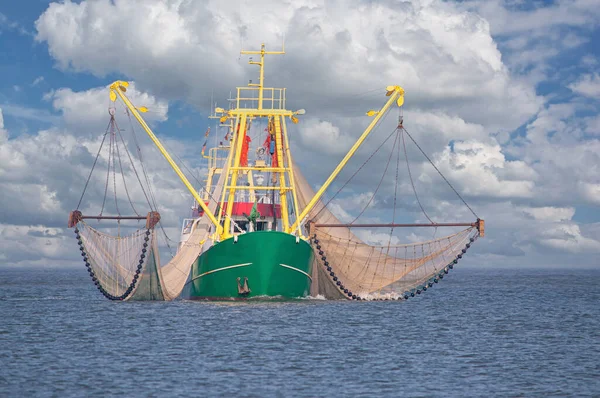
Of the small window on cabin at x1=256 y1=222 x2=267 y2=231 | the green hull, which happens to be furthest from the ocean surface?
the small window on cabin at x1=256 y1=222 x2=267 y2=231

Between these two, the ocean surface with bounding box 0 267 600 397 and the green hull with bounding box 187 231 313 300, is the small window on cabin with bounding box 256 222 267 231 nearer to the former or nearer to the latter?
the ocean surface with bounding box 0 267 600 397

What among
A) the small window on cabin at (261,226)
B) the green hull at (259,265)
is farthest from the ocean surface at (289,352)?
the small window on cabin at (261,226)

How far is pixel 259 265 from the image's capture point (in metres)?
47.4

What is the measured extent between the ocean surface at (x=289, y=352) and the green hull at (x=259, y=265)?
93cm

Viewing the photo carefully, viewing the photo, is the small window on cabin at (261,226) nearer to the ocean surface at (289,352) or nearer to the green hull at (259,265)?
the ocean surface at (289,352)

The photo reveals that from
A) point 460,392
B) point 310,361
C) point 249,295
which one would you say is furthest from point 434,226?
point 460,392

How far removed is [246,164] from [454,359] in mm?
29117

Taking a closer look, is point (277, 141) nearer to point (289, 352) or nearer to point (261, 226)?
point (261, 226)

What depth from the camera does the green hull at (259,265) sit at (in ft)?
155

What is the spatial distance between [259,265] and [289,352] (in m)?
14.5

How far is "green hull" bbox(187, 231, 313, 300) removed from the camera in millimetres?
47219

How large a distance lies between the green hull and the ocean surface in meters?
0.93

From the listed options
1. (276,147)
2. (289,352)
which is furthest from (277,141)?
(289,352)

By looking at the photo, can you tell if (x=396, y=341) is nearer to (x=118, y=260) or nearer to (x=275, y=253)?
(x=275, y=253)
